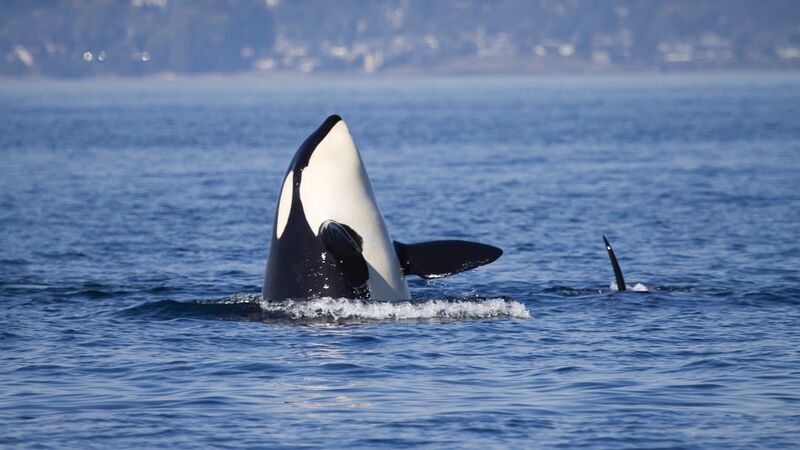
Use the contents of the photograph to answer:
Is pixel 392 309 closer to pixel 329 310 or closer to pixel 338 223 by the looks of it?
pixel 329 310

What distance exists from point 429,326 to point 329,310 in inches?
49.9

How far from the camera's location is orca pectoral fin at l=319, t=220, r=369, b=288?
15.1 m

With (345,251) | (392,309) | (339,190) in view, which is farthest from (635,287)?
(345,251)

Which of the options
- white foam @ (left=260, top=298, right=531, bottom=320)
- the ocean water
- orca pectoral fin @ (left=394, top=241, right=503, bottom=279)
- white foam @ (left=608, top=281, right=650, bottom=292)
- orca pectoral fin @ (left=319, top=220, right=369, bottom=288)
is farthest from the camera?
white foam @ (left=608, top=281, right=650, bottom=292)

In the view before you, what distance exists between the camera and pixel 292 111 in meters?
124

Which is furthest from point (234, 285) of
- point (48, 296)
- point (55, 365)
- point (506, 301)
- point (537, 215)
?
point (537, 215)

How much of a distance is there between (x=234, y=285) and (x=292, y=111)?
103174mm

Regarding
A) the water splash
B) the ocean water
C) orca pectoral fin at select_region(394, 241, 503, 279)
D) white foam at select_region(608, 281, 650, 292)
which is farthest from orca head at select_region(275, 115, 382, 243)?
white foam at select_region(608, 281, 650, 292)

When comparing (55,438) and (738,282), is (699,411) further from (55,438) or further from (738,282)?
(738,282)

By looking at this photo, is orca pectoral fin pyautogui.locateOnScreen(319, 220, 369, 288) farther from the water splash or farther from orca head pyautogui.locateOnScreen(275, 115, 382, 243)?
the water splash

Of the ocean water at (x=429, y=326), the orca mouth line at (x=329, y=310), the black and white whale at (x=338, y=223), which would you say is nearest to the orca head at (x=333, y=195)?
the black and white whale at (x=338, y=223)

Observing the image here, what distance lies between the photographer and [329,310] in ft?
53.5

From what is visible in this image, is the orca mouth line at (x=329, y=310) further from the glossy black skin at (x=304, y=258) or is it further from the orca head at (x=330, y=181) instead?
the orca head at (x=330, y=181)

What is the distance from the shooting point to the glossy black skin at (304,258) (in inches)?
632
